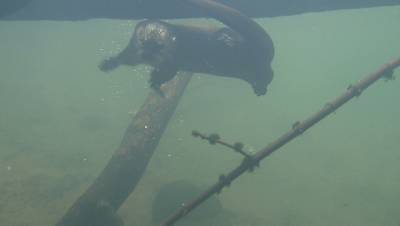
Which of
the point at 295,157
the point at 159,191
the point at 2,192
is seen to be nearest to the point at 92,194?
the point at 159,191

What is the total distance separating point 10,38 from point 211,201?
63.2 meters

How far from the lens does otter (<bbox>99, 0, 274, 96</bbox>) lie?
740 cm

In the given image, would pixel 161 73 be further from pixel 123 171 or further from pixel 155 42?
pixel 123 171

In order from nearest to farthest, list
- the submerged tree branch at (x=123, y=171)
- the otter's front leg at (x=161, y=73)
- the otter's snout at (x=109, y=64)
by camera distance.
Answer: the otter's front leg at (x=161, y=73), the submerged tree branch at (x=123, y=171), the otter's snout at (x=109, y=64)

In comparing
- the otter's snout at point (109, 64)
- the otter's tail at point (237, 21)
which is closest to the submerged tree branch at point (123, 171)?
the otter's snout at point (109, 64)

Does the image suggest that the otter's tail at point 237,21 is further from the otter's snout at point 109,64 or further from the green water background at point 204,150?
the green water background at point 204,150

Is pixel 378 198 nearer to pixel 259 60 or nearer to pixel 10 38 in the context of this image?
pixel 259 60

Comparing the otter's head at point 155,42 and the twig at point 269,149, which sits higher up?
the twig at point 269,149

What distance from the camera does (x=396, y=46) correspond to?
4481 inches

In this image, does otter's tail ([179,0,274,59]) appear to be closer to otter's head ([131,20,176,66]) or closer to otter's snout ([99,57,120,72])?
otter's head ([131,20,176,66])

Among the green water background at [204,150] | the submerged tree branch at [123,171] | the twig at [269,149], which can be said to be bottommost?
the green water background at [204,150]

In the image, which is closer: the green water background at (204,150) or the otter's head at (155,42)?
the otter's head at (155,42)

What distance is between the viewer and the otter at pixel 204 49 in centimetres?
740

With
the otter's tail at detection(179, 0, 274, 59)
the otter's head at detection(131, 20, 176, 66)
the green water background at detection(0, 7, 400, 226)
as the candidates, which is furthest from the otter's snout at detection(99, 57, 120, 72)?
the green water background at detection(0, 7, 400, 226)
